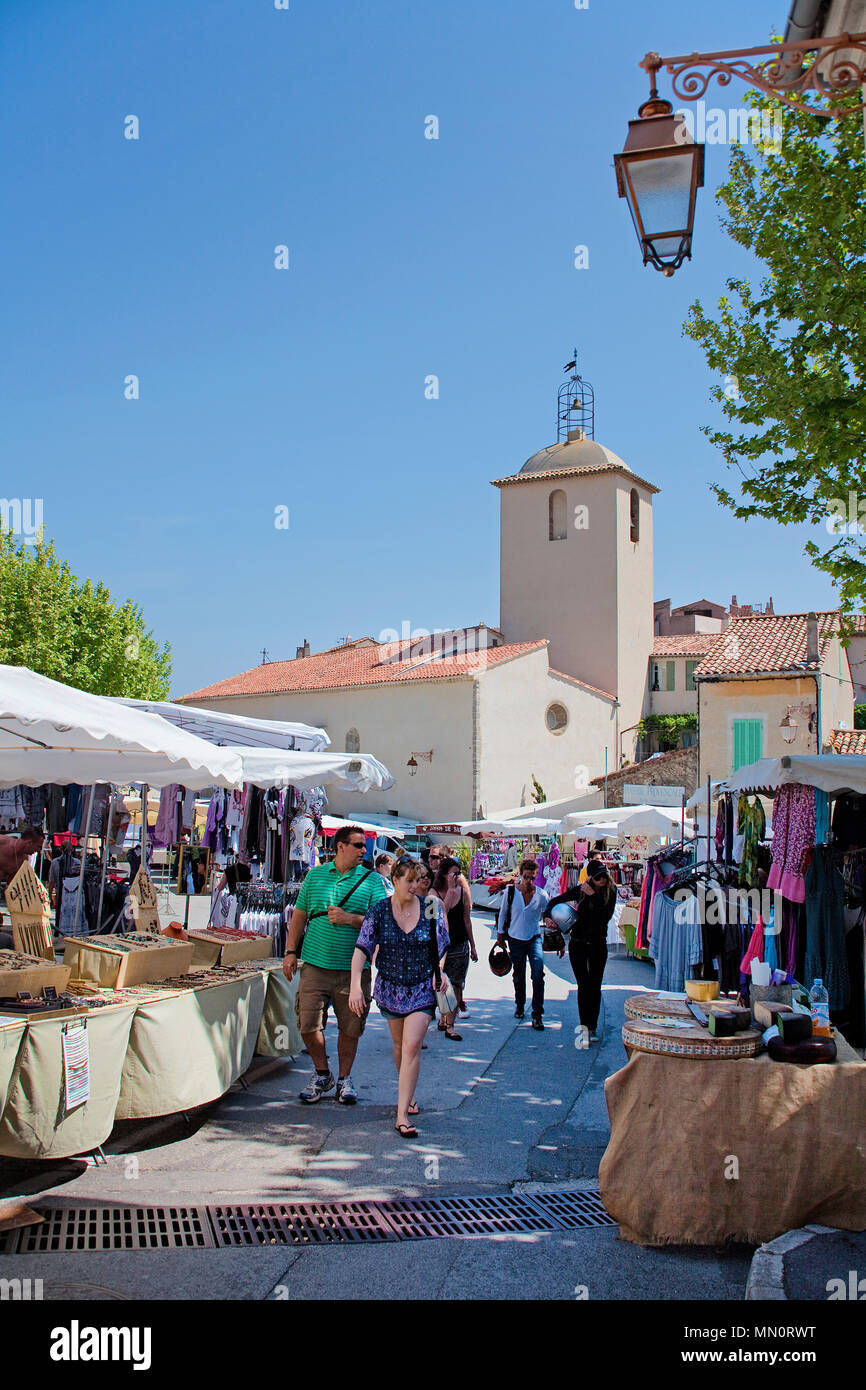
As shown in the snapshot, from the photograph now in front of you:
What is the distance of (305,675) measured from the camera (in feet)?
133

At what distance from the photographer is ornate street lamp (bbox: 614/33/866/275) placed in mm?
3762

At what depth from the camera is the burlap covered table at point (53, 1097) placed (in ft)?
15.7

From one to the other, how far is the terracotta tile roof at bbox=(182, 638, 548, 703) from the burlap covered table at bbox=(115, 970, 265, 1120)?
85.8 feet

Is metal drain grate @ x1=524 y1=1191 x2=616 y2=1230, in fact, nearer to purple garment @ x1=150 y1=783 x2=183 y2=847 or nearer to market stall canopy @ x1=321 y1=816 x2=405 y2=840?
purple garment @ x1=150 y1=783 x2=183 y2=847

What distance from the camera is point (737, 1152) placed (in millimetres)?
4406

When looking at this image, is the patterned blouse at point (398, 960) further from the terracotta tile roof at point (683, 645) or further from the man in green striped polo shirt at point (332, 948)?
the terracotta tile roof at point (683, 645)

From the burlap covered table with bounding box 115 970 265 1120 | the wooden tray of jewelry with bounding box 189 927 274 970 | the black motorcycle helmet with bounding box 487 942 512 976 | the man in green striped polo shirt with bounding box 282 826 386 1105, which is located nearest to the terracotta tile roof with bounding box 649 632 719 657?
the black motorcycle helmet with bounding box 487 942 512 976

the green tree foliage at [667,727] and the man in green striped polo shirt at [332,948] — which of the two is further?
the green tree foliage at [667,727]

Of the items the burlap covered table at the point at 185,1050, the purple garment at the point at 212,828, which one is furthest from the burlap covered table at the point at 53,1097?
the purple garment at the point at 212,828

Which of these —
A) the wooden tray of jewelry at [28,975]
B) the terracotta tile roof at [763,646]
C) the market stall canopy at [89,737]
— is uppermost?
the terracotta tile roof at [763,646]

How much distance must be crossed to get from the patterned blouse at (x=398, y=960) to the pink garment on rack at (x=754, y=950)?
8.27 feet

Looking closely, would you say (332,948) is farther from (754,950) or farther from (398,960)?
(754,950)
